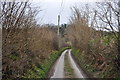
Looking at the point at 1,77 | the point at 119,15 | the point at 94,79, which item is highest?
the point at 119,15

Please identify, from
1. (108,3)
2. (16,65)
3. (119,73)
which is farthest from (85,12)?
(16,65)

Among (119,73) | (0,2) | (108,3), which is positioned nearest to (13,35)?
(0,2)

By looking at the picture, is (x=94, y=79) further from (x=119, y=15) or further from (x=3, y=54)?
(x=3, y=54)

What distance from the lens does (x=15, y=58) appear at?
979cm

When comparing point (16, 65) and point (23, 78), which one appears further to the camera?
point (23, 78)

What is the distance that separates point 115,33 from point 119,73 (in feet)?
8.41

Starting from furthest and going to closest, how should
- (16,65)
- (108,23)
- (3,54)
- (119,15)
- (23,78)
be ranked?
(108,23) < (119,15) < (23,78) < (16,65) < (3,54)

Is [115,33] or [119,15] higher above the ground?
[119,15]

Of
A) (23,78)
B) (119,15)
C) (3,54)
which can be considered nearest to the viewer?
(3,54)

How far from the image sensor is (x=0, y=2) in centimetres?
860

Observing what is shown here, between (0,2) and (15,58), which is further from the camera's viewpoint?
(15,58)

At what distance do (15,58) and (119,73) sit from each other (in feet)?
16.0

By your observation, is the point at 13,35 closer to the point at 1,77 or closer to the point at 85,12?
the point at 1,77

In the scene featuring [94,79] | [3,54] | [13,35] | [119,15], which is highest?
[119,15]
